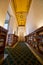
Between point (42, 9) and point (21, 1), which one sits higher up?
point (21, 1)

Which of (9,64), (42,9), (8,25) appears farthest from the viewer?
(8,25)

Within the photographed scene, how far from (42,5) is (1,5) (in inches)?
86.8

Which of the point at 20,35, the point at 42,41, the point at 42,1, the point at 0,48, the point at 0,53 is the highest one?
the point at 42,1

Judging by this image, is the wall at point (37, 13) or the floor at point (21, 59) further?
the wall at point (37, 13)

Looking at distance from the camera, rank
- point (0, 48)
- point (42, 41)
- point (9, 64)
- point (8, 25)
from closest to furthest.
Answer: point (9, 64)
point (0, 48)
point (42, 41)
point (8, 25)

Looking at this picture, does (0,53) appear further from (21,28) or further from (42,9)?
(21,28)

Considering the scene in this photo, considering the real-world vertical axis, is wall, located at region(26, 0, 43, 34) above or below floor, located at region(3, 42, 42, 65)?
above

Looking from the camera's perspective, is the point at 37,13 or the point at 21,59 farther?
the point at 37,13

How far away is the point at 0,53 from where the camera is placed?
101 inches

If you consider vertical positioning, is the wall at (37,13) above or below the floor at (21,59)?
above

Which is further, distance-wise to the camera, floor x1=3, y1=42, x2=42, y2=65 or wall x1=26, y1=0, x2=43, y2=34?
wall x1=26, y1=0, x2=43, y2=34

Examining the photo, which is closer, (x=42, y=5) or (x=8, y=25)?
(x=42, y=5)

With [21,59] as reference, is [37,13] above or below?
above

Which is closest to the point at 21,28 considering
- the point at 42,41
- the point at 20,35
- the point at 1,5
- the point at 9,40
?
the point at 20,35
